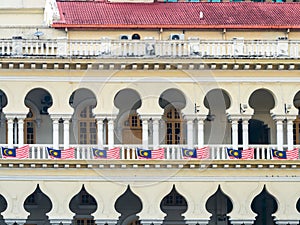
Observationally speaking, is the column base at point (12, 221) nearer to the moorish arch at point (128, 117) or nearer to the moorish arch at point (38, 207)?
the moorish arch at point (38, 207)

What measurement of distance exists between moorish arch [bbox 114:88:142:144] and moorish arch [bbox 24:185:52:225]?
Result: 4255 mm

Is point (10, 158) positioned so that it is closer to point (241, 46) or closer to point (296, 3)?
point (241, 46)

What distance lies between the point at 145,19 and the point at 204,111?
5.90 meters

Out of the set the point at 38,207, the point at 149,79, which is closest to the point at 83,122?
the point at 149,79

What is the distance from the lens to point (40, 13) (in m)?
72.7

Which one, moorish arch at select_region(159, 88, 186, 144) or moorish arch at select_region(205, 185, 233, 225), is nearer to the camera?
moorish arch at select_region(159, 88, 186, 144)

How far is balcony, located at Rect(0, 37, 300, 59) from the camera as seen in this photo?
65250 millimetres

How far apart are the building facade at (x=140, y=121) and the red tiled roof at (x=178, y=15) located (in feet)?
3.80

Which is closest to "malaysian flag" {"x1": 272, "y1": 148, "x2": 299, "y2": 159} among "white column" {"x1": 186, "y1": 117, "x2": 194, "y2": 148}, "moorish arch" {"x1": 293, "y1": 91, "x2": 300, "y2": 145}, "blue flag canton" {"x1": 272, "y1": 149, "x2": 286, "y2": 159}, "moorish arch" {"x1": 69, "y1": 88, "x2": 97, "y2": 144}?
"blue flag canton" {"x1": 272, "y1": 149, "x2": 286, "y2": 159}

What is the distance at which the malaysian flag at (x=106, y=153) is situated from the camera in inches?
2566

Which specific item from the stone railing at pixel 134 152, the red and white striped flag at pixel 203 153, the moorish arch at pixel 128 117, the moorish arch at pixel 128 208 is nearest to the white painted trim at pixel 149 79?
the moorish arch at pixel 128 117

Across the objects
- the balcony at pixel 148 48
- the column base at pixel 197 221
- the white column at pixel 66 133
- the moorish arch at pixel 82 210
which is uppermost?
the balcony at pixel 148 48

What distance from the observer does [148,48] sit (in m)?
65.5

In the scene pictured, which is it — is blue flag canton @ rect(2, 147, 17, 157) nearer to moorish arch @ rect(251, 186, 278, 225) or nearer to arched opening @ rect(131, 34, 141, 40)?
arched opening @ rect(131, 34, 141, 40)
